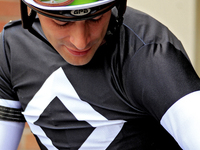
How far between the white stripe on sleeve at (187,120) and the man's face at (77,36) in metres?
0.26

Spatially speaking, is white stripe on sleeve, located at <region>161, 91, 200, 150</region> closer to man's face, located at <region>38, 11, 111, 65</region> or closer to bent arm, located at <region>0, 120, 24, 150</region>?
man's face, located at <region>38, 11, 111, 65</region>

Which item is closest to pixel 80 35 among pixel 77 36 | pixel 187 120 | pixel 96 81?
pixel 77 36

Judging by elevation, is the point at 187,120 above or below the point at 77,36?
below

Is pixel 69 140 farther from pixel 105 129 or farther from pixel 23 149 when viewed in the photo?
pixel 23 149

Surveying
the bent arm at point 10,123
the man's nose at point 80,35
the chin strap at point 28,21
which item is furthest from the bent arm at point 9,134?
the man's nose at point 80,35

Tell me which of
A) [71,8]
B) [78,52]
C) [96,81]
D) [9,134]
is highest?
[71,8]

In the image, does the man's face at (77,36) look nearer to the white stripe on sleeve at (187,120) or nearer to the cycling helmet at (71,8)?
the cycling helmet at (71,8)

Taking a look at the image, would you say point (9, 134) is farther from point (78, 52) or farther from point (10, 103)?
point (78, 52)

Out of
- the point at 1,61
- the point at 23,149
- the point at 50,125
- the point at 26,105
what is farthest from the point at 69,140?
the point at 23,149

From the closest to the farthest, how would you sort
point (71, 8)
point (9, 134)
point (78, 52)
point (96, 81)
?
point (71, 8) < point (78, 52) < point (96, 81) < point (9, 134)

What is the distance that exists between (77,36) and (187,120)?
32cm

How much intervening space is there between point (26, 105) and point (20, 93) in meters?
0.04

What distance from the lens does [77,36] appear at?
867 mm

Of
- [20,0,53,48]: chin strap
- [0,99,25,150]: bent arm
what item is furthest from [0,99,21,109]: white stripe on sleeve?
[20,0,53,48]: chin strap
